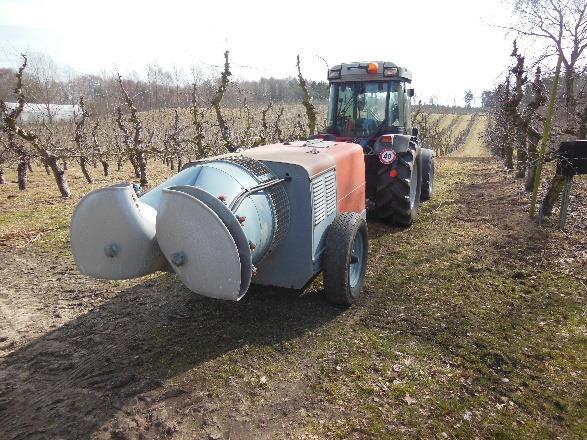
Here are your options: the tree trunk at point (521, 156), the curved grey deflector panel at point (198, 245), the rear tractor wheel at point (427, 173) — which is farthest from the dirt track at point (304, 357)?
the tree trunk at point (521, 156)

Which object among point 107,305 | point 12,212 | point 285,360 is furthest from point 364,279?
point 12,212

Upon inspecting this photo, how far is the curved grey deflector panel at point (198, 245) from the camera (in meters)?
2.69

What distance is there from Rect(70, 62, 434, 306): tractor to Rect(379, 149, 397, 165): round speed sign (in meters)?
0.02

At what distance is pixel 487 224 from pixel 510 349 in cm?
417

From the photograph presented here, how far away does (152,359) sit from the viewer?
3512 millimetres

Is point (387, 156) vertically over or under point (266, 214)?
over

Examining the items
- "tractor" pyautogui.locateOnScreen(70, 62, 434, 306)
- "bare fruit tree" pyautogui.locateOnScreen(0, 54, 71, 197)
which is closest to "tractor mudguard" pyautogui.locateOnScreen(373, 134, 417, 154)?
"tractor" pyautogui.locateOnScreen(70, 62, 434, 306)

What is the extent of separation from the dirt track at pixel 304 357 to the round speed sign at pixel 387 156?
1.67 m

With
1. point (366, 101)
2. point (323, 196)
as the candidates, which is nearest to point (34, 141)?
point (366, 101)

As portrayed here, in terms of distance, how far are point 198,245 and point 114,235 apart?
0.58 m

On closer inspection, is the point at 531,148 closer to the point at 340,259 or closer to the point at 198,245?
the point at 340,259

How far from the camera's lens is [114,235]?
2.80 meters

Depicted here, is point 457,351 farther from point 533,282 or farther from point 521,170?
point 521,170

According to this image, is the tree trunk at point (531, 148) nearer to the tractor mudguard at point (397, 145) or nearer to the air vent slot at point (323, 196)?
the tractor mudguard at point (397, 145)
